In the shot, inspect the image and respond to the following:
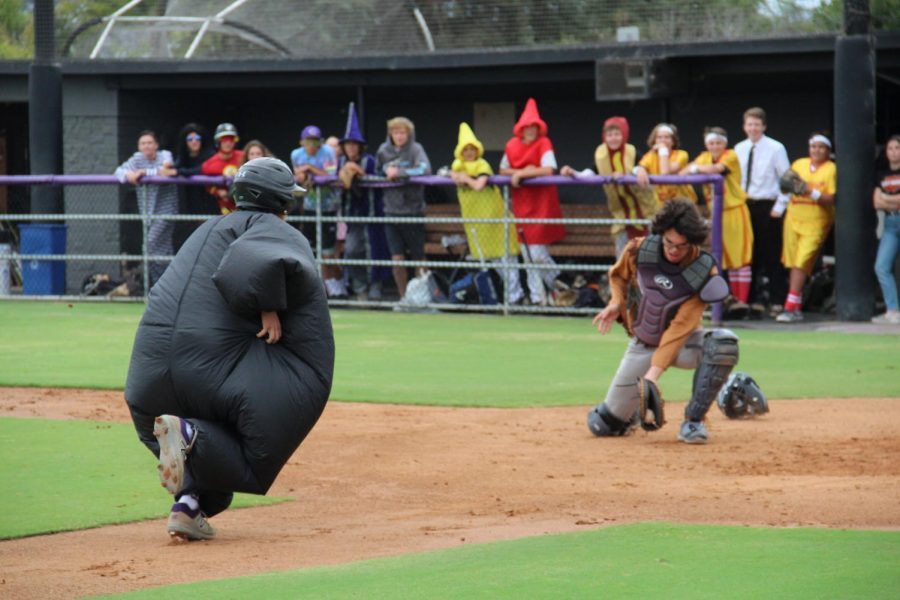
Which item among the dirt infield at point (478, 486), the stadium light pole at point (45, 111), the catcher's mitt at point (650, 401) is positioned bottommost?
the dirt infield at point (478, 486)

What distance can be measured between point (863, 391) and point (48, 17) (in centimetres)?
1291

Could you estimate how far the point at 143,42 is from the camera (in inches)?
832

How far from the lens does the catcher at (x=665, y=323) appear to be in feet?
29.2

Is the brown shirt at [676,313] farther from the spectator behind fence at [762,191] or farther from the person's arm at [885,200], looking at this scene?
the spectator behind fence at [762,191]

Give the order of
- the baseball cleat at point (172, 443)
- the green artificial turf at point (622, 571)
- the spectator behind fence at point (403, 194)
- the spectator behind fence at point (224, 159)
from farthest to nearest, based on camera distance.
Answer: the spectator behind fence at point (224, 159)
the spectator behind fence at point (403, 194)
the baseball cleat at point (172, 443)
the green artificial turf at point (622, 571)

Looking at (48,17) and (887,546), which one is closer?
(887,546)

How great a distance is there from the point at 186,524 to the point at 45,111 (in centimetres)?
1487

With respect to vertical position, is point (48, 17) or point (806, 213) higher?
point (48, 17)

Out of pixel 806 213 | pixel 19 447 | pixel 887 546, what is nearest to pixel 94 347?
pixel 19 447

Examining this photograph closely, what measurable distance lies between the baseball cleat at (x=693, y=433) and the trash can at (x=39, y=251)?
11727 millimetres

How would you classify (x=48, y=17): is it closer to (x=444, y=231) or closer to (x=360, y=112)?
(x=360, y=112)

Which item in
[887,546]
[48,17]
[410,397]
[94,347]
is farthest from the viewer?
[48,17]

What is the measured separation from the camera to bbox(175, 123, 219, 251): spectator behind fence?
1822 cm

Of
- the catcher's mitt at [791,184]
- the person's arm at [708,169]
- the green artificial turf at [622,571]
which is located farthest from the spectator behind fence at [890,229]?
the green artificial turf at [622,571]
